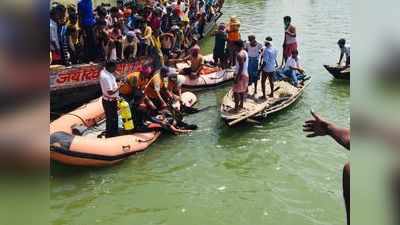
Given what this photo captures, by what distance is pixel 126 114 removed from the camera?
10.0 m

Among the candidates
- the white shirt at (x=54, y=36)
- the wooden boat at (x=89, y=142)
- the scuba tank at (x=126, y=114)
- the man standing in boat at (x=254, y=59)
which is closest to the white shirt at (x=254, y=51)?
the man standing in boat at (x=254, y=59)

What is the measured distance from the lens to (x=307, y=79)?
47.7 ft

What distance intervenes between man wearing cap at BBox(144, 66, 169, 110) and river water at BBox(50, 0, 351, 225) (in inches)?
30.9

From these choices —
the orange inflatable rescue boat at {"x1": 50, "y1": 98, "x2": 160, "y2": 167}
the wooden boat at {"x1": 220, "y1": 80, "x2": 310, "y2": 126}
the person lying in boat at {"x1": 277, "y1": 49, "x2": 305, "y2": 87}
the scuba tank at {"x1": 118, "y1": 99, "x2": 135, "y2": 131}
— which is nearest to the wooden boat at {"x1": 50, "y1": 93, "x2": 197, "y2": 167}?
the orange inflatable rescue boat at {"x1": 50, "y1": 98, "x2": 160, "y2": 167}

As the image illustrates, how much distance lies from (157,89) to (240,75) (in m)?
1.93

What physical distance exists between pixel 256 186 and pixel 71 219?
131 inches

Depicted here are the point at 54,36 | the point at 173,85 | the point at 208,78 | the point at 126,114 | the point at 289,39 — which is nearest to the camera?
the point at 126,114

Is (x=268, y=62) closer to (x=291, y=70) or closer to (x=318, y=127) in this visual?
(x=291, y=70)

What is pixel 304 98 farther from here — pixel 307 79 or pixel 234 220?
pixel 234 220

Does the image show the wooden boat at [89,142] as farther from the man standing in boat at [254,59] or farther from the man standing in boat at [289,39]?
the man standing in boat at [289,39]

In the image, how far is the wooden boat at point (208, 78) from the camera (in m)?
14.9

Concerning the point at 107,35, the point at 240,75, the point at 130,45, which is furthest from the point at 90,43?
the point at 240,75
